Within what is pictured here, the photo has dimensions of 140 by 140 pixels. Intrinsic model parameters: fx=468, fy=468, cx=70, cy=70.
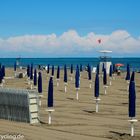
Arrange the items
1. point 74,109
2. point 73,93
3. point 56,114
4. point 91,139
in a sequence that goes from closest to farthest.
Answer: point 91,139, point 56,114, point 74,109, point 73,93

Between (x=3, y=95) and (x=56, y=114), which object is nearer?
(x=3, y=95)

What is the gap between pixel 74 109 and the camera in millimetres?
21516

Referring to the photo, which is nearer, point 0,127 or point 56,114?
point 0,127

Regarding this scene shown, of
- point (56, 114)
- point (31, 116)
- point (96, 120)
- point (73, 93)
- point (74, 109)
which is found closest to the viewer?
point (31, 116)

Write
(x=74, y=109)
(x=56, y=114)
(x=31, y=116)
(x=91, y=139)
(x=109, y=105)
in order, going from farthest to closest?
(x=109, y=105) < (x=74, y=109) < (x=56, y=114) < (x=31, y=116) < (x=91, y=139)

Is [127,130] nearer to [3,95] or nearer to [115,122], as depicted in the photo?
[115,122]

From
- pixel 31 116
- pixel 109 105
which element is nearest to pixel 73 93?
pixel 109 105

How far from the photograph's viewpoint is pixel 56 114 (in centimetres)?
1953

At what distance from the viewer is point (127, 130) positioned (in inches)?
631

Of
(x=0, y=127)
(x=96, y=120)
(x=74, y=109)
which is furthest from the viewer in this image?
(x=74, y=109)

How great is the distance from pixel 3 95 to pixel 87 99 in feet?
29.8

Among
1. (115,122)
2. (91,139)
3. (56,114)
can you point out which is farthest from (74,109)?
(91,139)

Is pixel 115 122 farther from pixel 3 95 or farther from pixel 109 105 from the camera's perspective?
pixel 109 105

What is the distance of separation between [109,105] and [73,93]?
621cm
